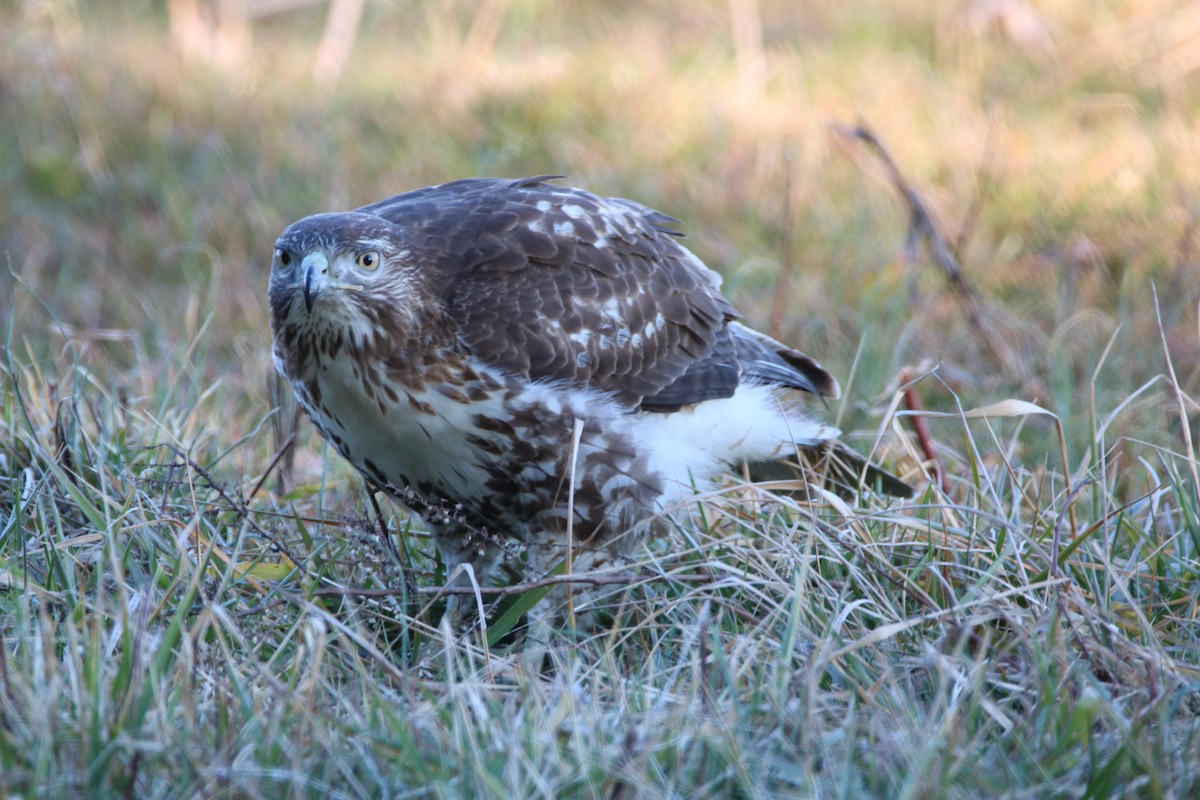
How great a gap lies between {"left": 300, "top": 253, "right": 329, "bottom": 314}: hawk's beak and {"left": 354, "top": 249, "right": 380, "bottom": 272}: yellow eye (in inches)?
3.2

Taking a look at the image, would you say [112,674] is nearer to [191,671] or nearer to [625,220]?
[191,671]

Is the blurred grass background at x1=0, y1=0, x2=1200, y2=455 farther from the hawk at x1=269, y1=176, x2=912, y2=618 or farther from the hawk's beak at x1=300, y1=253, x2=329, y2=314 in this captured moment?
the hawk's beak at x1=300, y1=253, x2=329, y2=314

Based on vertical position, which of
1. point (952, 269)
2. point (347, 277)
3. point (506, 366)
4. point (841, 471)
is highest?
point (347, 277)

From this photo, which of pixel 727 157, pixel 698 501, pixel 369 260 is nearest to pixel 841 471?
pixel 698 501

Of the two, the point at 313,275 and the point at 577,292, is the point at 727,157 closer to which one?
the point at 577,292

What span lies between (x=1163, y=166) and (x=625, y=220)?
153 inches

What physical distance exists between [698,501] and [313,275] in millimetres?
1050

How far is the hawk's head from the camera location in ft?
10.4

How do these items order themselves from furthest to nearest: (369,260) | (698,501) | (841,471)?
(841,471) → (369,260) → (698,501)

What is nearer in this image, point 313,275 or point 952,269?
point 313,275

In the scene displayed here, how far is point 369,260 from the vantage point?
3219 millimetres

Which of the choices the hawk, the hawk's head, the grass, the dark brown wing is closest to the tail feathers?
the hawk

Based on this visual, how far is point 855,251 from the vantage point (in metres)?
6.15

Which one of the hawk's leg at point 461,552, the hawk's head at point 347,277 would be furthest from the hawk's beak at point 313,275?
the hawk's leg at point 461,552
